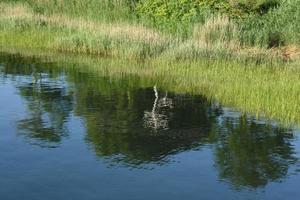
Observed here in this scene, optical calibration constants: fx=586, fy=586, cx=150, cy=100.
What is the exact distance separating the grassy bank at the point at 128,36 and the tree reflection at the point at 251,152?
17.8 ft

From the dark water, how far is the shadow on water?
2 centimetres

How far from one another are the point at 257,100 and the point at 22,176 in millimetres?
6695

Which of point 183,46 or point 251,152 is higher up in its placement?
point 183,46

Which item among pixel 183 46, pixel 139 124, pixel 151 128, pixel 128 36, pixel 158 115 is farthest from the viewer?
pixel 128 36

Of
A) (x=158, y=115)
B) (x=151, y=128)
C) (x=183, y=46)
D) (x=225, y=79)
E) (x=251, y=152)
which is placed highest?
(x=183, y=46)

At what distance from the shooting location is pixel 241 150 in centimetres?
1123

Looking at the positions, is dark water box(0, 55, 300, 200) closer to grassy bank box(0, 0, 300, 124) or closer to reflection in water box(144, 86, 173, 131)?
reflection in water box(144, 86, 173, 131)

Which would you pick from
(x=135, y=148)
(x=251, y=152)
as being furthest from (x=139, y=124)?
(x=251, y=152)

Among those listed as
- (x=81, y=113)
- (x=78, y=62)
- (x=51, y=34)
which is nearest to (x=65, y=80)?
(x=78, y=62)

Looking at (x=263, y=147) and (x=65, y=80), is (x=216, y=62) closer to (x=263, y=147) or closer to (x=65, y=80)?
(x=65, y=80)

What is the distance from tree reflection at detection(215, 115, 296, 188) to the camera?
991cm

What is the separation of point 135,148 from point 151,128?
143 centimetres

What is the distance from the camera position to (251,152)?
36.6 ft

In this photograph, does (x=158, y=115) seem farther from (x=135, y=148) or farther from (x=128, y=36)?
(x=128, y=36)
